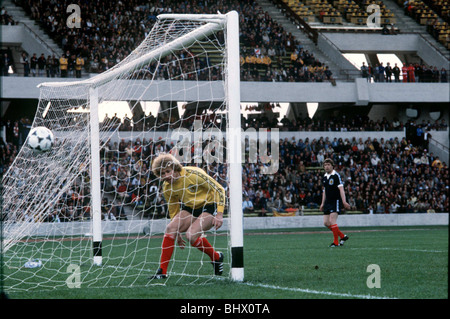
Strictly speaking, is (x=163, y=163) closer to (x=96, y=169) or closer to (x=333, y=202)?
(x=96, y=169)

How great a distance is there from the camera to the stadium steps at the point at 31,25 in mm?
32375

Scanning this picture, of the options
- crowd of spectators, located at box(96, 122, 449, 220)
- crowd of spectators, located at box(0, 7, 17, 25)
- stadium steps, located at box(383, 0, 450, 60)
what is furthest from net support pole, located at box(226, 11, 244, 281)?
stadium steps, located at box(383, 0, 450, 60)

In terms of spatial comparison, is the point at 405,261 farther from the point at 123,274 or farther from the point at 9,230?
the point at 9,230

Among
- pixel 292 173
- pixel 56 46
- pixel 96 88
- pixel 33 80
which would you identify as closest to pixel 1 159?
pixel 33 80

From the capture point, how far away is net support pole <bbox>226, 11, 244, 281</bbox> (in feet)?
26.9

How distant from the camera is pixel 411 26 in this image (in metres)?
41.5

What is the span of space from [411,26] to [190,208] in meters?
35.9

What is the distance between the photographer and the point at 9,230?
39.8 ft

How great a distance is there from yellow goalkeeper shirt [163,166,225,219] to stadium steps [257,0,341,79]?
1121 inches

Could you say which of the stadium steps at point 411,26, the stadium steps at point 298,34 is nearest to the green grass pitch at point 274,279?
the stadium steps at point 298,34

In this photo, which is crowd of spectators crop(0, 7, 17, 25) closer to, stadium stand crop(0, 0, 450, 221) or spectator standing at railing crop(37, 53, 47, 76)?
stadium stand crop(0, 0, 450, 221)

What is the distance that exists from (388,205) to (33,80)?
659 inches

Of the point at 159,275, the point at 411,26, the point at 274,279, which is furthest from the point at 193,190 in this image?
the point at 411,26

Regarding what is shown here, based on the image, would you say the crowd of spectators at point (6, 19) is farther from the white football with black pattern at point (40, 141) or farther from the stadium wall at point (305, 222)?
the white football with black pattern at point (40, 141)
